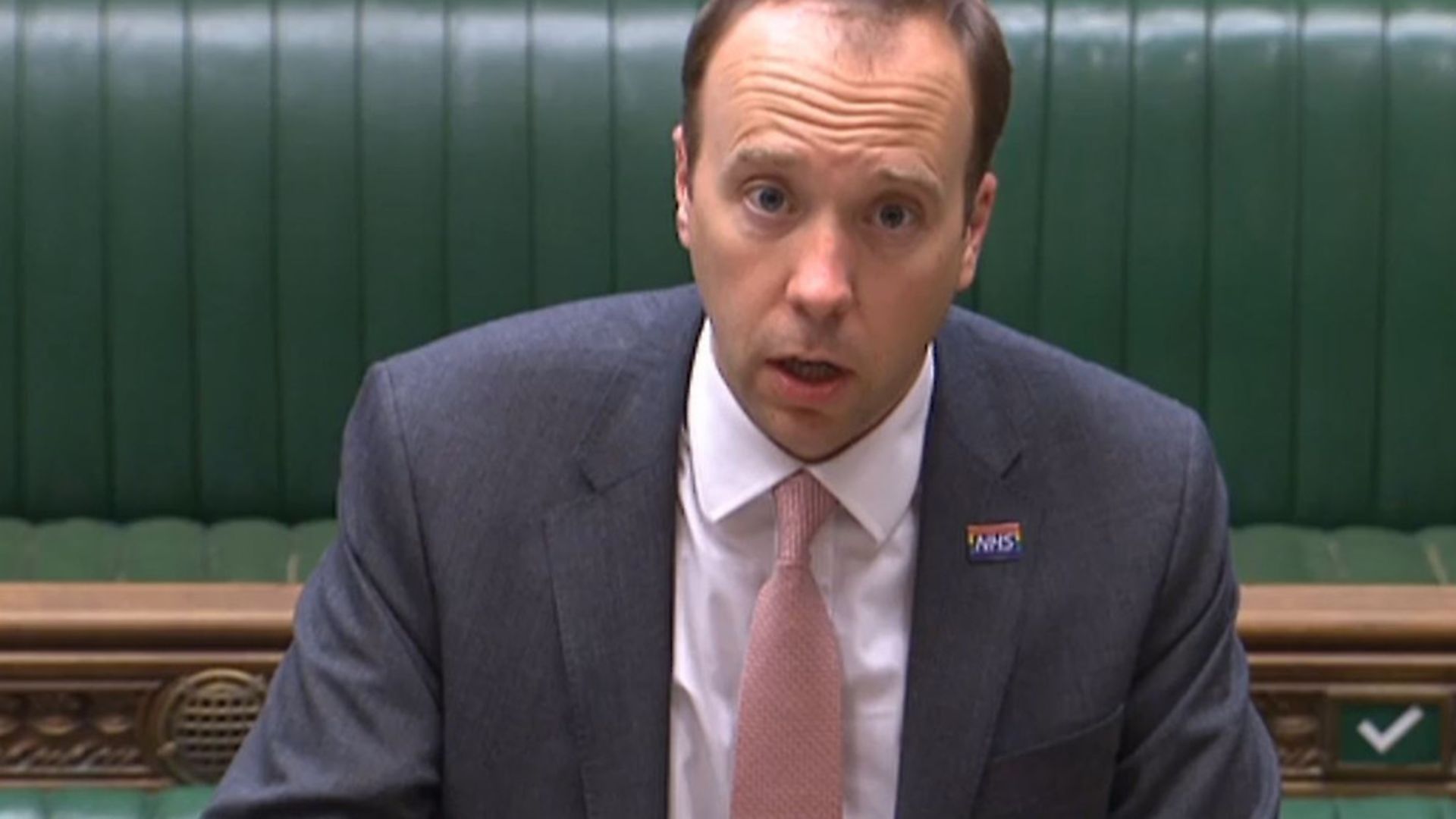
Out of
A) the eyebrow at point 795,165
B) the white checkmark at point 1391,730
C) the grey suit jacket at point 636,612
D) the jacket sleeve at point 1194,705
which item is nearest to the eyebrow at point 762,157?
the eyebrow at point 795,165

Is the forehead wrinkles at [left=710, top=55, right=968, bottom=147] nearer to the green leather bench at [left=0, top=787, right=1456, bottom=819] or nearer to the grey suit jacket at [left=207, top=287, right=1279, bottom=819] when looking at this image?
the grey suit jacket at [left=207, top=287, right=1279, bottom=819]

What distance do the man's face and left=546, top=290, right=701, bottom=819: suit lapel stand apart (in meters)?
0.15

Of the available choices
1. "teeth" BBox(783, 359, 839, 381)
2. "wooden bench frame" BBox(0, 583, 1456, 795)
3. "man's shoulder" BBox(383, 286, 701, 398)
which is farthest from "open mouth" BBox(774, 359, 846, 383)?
"wooden bench frame" BBox(0, 583, 1456, 795)

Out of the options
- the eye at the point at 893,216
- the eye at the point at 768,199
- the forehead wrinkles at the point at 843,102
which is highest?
the forehead wrinkles at the point at 843,102

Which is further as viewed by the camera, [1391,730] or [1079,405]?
[1391,730]

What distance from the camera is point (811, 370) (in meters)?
2.02

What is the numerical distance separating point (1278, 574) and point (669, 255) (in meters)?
0.98

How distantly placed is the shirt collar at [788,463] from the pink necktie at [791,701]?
3 cm

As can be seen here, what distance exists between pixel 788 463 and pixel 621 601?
16cm

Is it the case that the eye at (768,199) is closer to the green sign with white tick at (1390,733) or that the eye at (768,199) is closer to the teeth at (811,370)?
the teeth at (811,370)

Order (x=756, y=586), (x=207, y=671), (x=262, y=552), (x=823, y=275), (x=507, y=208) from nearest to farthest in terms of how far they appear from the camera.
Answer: (x=823, y=275), (x=756, y=586), (x=207, y=671), (x=262, y=552), (x=507, y=208)

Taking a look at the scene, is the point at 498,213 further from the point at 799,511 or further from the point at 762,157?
the point at 762,157

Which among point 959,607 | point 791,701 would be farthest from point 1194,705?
point 791,701

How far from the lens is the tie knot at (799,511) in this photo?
2.13m
